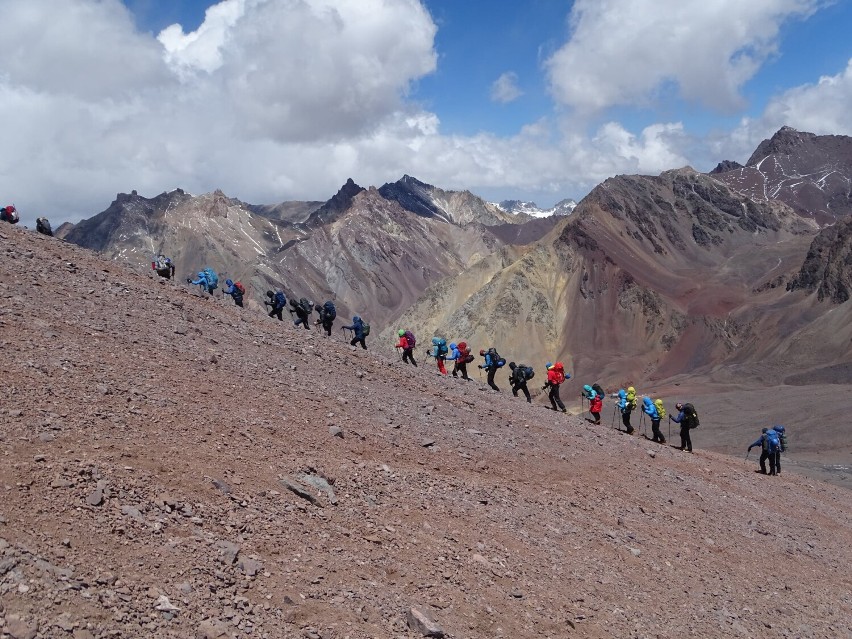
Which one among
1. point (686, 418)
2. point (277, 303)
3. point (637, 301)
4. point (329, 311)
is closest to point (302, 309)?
point (277, 303)

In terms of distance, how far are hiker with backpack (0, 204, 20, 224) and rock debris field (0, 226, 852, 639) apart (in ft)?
14.2

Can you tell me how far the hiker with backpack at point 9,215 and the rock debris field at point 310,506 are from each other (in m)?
4.33

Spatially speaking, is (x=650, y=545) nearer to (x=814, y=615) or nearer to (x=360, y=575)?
(x=814, y=615)

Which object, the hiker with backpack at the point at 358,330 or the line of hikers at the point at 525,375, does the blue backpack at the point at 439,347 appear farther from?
the hiker with backpack at the point at 358,330

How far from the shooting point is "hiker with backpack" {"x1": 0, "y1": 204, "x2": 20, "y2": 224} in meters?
24.6

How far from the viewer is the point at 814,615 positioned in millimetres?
13922

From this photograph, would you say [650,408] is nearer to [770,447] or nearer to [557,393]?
[557,393]

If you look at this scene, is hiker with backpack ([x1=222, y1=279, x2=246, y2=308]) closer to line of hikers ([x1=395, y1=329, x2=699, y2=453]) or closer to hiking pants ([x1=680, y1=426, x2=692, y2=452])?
line of hikers ([x1=395, y1=329, x2=699, y2=453])

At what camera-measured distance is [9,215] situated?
24.6 m

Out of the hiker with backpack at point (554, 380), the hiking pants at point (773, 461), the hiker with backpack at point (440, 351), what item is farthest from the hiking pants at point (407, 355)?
the hiking pants at point (773, 461)

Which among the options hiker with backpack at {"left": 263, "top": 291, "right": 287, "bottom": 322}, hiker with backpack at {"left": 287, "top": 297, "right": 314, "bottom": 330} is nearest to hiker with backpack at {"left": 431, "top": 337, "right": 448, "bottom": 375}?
hiker with backpack at {"left": 287, "top": 297, "right": 314, "bottom": 330}

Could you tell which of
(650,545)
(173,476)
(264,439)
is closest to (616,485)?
(650,545)

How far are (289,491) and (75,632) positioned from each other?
4.36 metres

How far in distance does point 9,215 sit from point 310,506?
19.0 m
